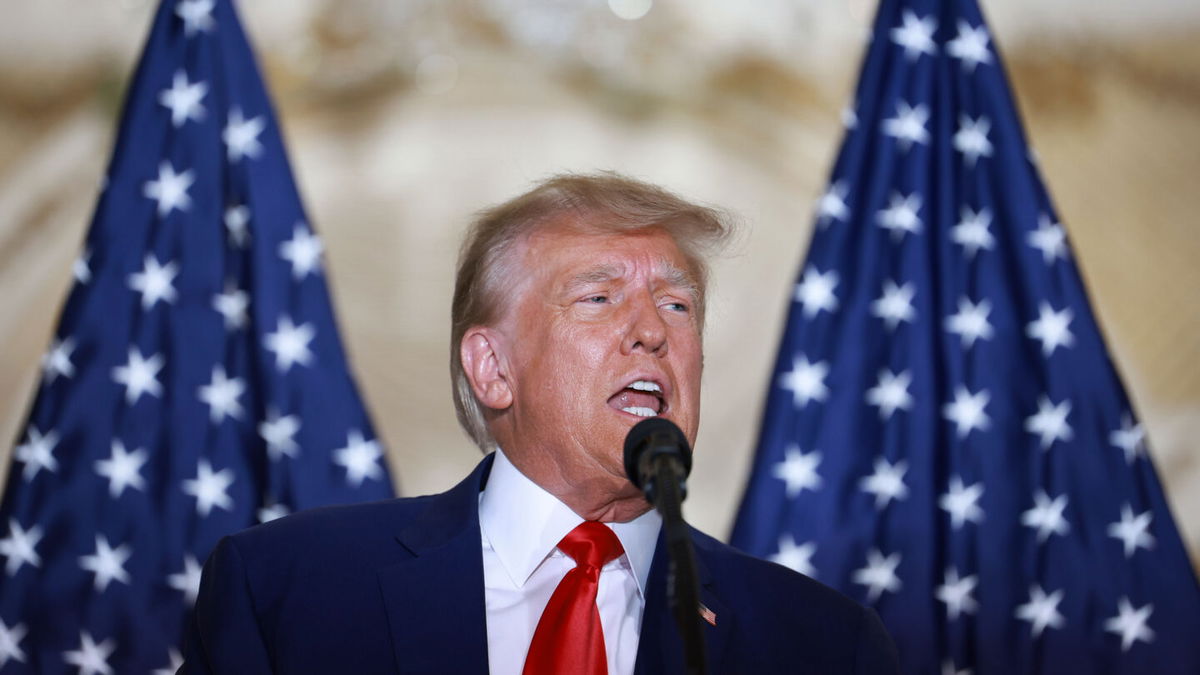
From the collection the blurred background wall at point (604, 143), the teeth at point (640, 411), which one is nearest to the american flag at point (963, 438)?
the blurred background wall at point (604, 143)

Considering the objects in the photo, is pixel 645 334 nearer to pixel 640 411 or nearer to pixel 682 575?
pixel 640 411

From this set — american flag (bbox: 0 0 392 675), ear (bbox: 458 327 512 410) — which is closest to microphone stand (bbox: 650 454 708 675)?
ear (bbox: 458 327 512 410)

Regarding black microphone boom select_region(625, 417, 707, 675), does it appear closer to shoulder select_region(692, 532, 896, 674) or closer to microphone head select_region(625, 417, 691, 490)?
microphone head select_region(625, 417, 691, 490)

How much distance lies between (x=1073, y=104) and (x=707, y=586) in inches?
80.8

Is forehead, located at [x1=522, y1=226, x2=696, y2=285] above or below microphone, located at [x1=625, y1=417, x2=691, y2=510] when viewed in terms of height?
above

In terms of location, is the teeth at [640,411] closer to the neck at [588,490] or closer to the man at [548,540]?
the man at [548,540]

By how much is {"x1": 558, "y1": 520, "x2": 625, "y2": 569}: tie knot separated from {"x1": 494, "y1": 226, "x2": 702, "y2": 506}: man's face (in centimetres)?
7

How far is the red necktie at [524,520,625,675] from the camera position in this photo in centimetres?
202

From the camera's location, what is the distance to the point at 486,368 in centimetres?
231

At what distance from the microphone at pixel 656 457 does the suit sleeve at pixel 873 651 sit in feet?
2.98

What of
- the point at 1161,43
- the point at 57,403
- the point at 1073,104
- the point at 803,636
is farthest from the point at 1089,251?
the point at 57,403

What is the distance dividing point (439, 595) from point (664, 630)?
14.5 inches

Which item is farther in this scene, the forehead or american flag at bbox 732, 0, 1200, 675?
american flag at bbox 732, 0, 1200, 675

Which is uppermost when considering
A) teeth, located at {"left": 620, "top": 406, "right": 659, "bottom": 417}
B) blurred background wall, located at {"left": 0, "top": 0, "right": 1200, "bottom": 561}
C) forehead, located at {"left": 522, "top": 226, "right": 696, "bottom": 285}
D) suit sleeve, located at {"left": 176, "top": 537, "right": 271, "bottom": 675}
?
blurred background wall, located at {"left": 0, "top": 0, "right": 1200, "bottom": 561}
